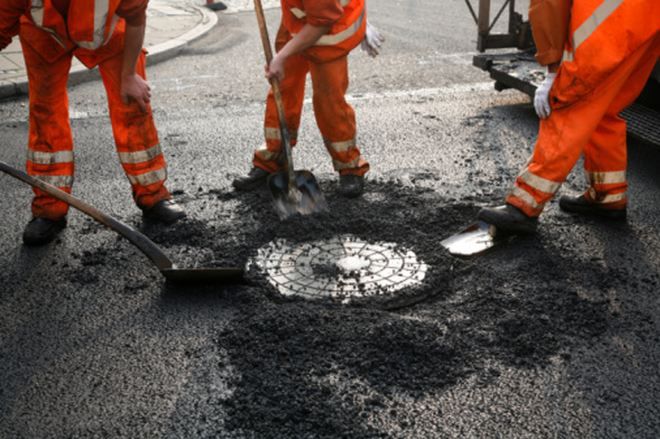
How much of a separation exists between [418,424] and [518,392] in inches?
15.4

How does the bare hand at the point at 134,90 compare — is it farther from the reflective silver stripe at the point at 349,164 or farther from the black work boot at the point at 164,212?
the reflective silver stripe at the point at 349,164

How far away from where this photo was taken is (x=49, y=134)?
12.5 ft

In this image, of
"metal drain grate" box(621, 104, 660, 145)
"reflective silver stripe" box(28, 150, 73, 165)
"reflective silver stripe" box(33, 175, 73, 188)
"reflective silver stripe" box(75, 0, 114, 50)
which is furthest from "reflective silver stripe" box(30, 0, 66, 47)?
"metal drain grate" box(621, 104, 660, 145)

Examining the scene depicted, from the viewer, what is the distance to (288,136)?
159 inches

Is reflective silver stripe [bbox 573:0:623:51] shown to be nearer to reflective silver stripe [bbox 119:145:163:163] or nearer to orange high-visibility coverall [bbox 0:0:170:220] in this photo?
orange high-visibility coverall [bbox 0:0:170:220]

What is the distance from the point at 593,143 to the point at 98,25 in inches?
95.8

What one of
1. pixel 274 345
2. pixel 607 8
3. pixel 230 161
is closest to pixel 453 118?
pixel 230 161

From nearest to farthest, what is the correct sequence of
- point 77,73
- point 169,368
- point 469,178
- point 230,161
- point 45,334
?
point 169,368
point 45,334
point 469,178
point 230,161
point 77,73

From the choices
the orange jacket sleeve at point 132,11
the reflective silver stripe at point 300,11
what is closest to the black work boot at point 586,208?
the reflective silver stripe at point 300,11

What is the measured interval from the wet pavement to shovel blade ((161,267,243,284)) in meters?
0.05

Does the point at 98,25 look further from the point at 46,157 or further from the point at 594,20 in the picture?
the point at 594,20

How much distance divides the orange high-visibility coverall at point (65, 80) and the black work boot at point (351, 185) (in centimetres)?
98

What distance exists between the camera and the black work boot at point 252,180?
4387 millimetres

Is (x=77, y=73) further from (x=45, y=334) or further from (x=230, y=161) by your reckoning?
(x=45, y=334)
